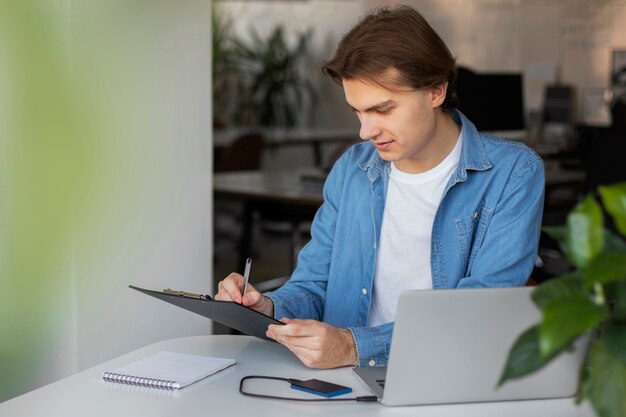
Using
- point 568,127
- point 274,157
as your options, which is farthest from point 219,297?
point 274,157

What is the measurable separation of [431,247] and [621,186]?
1.13 metres

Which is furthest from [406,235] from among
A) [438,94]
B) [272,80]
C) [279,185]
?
[272,80]

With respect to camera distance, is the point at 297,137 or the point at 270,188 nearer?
the point at 270,188

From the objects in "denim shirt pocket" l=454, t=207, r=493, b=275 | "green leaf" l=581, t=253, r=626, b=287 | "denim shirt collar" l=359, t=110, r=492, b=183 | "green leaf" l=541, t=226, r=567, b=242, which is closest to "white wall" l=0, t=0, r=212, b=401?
"denim shirt collar" l=359, t=110, r=492, b=183

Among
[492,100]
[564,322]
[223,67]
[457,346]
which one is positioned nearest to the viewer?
[564,322]

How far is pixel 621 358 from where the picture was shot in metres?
0.87

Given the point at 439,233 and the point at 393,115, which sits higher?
the point at 393,115

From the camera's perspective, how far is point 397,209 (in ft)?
7.06

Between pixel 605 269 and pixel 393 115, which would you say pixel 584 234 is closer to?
pixel 605 269

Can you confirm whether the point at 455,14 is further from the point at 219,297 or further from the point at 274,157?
the point at 219,297

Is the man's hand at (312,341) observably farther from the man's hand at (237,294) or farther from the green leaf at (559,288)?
the green leaf at (559,288)

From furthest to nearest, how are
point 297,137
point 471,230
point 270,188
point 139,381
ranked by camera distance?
1. point 297,137
2. point 270,188
3. point 471,230
4. point 139,381

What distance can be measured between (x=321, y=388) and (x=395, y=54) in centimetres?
Result: 69

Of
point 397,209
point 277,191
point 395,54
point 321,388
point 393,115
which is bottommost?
point 277,191
